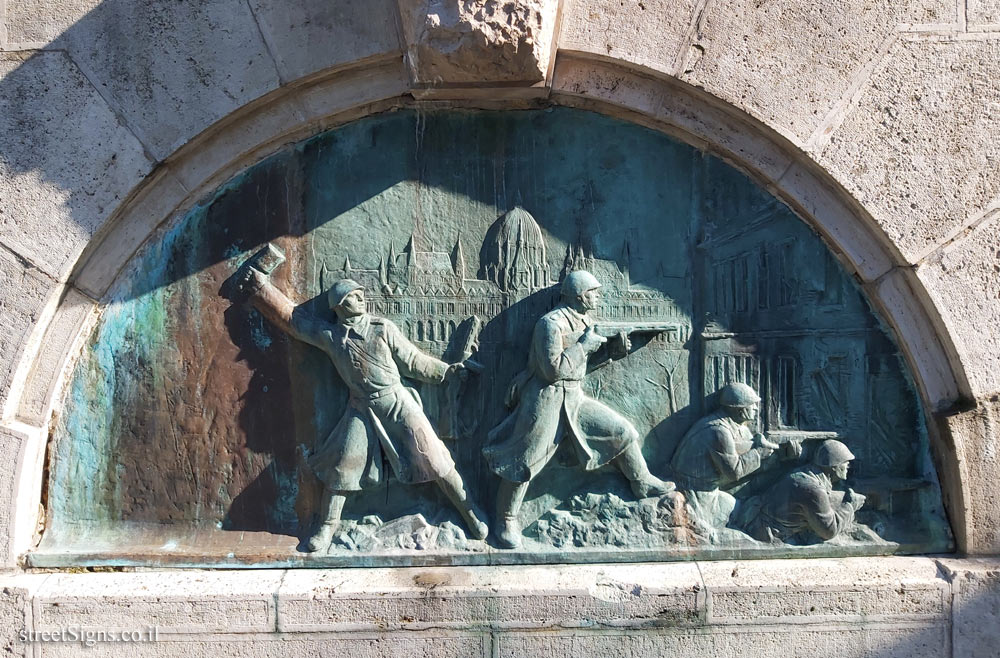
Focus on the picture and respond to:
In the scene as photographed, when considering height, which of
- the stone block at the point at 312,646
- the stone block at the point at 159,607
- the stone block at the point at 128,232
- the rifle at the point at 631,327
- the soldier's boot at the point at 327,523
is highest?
the stone block at the point at 128,232

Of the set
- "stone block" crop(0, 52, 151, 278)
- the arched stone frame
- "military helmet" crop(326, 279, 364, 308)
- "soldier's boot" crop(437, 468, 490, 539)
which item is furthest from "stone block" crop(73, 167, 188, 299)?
"soldier's boot" crop(437, 468, 490, 539)

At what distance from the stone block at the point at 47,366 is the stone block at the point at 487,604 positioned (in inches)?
51.8

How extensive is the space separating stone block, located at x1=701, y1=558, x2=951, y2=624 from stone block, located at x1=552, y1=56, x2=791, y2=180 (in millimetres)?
1759

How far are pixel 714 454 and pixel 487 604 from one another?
118cm

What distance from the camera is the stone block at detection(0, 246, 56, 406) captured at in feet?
11.5

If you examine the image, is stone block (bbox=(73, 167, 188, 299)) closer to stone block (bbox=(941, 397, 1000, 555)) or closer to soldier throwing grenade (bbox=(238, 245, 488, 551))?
soldier throwing grenade (bbox=(238, 245, 488, 551))

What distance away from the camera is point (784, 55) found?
3.45m

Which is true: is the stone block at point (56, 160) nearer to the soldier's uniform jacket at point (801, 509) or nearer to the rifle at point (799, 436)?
the rifle at point (799, 436)

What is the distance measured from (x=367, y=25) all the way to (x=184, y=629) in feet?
8.81

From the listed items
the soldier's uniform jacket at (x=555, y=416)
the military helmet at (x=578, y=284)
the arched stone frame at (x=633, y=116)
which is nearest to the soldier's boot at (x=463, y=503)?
the soldier's uniform jacket at (x=555, y=416)

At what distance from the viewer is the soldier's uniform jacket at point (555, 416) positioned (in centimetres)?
355

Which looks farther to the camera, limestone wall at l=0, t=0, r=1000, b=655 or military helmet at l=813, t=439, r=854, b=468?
military helmet at l=813, t=439, r=854, b=468

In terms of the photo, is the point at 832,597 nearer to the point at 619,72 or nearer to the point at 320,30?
the point at 619,72

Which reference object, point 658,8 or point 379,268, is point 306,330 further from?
point 658,8
